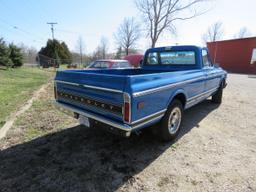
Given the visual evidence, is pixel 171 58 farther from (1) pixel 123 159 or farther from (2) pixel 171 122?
(1) pixel 123 159

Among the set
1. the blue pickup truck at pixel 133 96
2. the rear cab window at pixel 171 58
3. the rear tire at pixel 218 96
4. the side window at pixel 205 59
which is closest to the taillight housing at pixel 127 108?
the blue pickup truck at pixel 133 96

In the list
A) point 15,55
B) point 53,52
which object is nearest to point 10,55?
point 15,55

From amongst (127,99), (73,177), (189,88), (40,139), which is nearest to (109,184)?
(73,177)

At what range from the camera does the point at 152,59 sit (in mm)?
5406

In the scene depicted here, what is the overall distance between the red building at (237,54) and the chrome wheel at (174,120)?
30.9 meters

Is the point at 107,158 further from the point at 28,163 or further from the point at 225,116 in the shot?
the point at 225,116

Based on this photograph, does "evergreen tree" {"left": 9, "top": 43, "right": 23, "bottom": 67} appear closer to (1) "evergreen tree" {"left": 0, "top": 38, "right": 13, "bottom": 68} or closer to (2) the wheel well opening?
(1) "evergreen tree" {"left": 0, "top": 38, "right": 13, "bottom": 68}

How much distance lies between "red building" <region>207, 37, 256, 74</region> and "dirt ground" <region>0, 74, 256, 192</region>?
2946 centimetres

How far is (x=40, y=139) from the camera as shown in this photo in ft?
12.3

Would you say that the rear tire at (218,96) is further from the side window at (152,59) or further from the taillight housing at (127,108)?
the taillight housing at (127,108)

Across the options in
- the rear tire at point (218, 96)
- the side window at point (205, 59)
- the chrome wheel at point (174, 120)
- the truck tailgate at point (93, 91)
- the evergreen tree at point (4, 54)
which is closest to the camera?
the truck tailgate at point (93, 91)

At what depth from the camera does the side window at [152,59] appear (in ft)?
17.5

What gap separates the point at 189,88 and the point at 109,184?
8.42 ft

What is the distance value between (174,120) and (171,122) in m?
0.11
